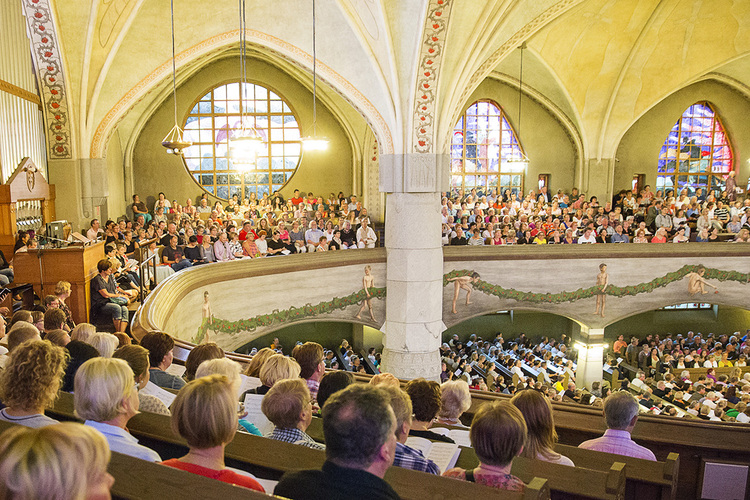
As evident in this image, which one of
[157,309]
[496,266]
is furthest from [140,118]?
[157,309]

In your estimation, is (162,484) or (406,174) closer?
(162,484)

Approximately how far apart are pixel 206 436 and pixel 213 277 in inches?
365

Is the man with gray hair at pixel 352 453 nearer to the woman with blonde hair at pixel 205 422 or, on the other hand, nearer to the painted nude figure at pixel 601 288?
the woman with blonde hair at pixel 205 422

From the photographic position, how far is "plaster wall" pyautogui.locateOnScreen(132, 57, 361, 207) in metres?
18.1

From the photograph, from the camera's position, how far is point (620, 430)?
3.51m

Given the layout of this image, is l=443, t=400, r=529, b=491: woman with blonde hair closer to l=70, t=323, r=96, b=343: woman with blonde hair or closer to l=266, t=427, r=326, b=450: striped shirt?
l=266, t=427, r=326, b=450: striped shirt

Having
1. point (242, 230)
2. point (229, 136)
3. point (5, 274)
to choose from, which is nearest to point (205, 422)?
point (5, 274)

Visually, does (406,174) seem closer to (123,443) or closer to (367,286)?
(367,286)

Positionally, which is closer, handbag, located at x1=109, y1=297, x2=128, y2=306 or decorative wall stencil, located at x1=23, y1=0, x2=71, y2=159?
handbag, located at x1=109, y1=297, x2=128, y2=306

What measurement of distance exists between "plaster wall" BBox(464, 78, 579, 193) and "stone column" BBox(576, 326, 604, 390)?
565 centimetres

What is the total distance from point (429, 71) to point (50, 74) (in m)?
7.21

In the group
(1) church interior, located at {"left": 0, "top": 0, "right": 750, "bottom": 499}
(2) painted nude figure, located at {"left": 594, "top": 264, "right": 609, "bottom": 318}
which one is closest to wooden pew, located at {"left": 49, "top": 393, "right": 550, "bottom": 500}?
(1) church interior, located at {"left": 0, "top": 0, "right": 750, "bottom": 499}

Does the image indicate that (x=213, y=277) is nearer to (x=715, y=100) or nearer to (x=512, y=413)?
(x=512, y=413)

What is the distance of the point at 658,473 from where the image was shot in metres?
2.97
